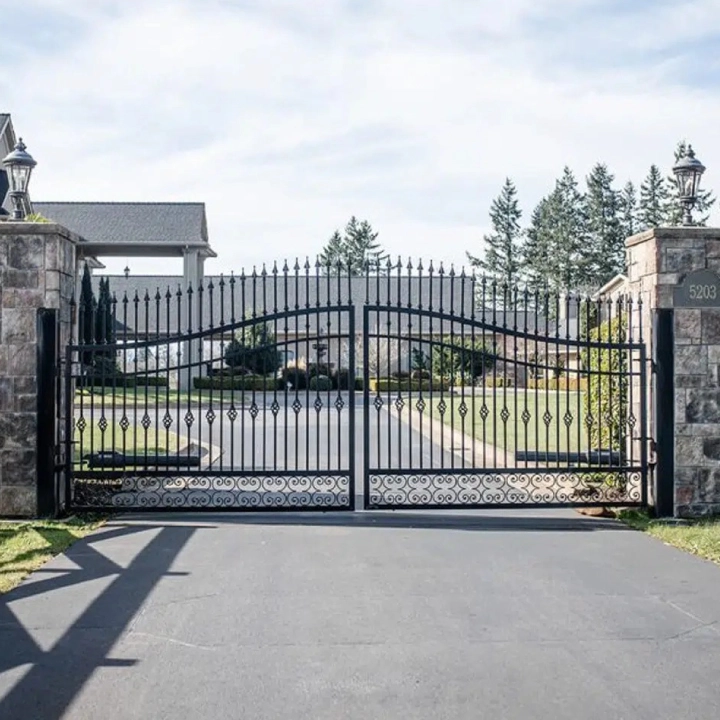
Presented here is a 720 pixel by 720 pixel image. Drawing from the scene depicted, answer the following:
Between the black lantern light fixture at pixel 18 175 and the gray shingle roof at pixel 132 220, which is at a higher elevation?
the gray shingle roof at pixel 132 220

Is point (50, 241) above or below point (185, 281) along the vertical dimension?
below

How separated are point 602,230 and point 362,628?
55.1 metres

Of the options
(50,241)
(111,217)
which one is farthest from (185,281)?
(50,241)

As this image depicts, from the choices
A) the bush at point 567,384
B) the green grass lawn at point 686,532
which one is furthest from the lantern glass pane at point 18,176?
the green grass lawn at point 686,532

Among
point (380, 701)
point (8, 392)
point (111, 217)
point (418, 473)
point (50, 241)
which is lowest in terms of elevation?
point (380, 701)

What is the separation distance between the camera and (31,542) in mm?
7285

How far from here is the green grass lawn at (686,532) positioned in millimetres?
7117

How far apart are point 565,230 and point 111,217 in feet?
102

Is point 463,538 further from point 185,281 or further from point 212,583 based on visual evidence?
point 185,281

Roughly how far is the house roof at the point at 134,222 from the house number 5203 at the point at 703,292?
28264mm

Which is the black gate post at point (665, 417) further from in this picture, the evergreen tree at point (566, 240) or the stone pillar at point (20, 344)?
the evergreen tree at point (566, 240)

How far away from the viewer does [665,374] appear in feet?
27.8

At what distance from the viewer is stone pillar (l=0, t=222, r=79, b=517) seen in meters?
8.31

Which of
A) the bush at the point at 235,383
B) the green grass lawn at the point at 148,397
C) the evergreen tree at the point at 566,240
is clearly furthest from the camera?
the evergreen tree at the point at 566,240
